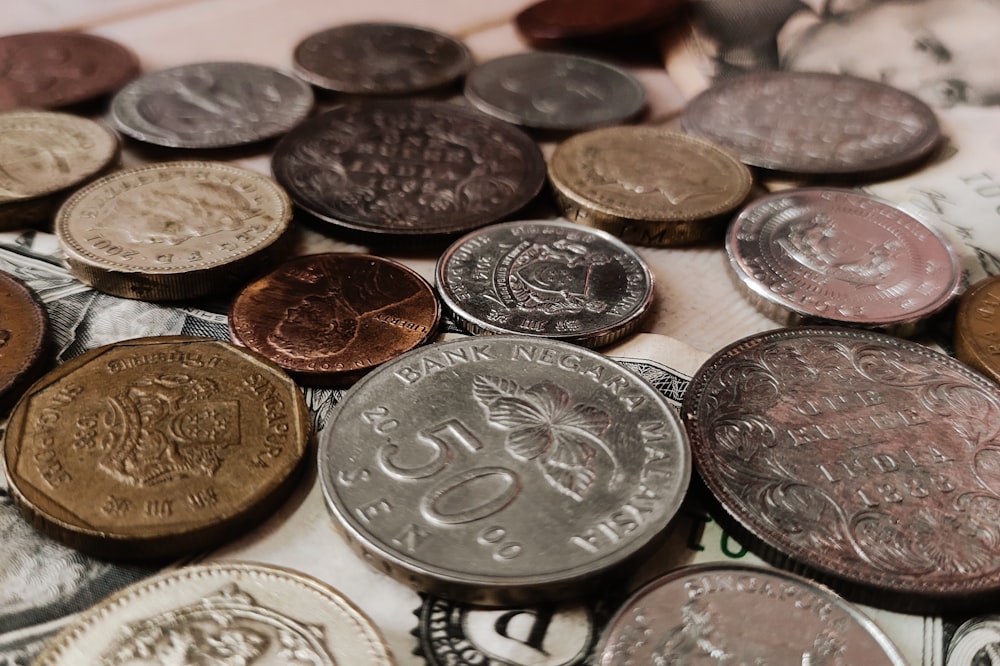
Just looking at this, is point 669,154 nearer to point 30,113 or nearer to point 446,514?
point 446,514

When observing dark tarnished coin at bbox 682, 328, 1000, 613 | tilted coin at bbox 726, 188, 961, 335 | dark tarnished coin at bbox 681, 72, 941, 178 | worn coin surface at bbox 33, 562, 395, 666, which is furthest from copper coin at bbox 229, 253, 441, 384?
dark tarnished coin at bbox 681, 72, 941, 178

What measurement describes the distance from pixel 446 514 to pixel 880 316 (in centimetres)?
95

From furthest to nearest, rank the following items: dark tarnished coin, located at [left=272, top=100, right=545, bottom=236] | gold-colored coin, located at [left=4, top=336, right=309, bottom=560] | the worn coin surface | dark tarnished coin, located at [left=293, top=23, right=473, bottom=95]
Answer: dark tarnished coin, located at [left=293, top=23, right=473, bottom=95] < dark tarnished coin, located at [left=272, top=100, right=545, bottom=236] < gold-colored coin, located at [left=4, top=336, right=309, bottom=560] < the worn coin surface

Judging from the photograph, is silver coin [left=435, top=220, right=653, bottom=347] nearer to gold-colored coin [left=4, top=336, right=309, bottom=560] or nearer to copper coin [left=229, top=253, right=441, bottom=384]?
copper coin [left=229, top=253, right=441, bottom=384]

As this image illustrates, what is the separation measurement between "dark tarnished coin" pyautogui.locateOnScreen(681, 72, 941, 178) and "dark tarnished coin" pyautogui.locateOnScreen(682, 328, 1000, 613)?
2.20 ft

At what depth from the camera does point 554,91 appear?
A: 2.38 m

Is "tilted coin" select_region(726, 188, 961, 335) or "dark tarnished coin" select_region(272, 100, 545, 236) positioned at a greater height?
"dark tarnished coin" select_region(272, 100, 545, 236)

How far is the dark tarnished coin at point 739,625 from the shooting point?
1073 millimetres

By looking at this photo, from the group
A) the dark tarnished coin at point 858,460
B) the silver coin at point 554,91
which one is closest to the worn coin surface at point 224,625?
the dark tarnished coin at point 858,460

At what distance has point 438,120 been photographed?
219cm

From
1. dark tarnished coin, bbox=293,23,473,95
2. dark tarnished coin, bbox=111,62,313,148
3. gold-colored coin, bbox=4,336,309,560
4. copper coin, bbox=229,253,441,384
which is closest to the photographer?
gold-colored coin, bbox=4,336,309,560

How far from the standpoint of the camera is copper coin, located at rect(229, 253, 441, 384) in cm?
147

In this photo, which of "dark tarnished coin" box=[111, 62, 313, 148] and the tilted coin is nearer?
the tilted coin

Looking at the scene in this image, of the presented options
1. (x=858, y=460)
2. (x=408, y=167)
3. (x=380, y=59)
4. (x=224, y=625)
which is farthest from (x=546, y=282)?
(x=380, y=59)
